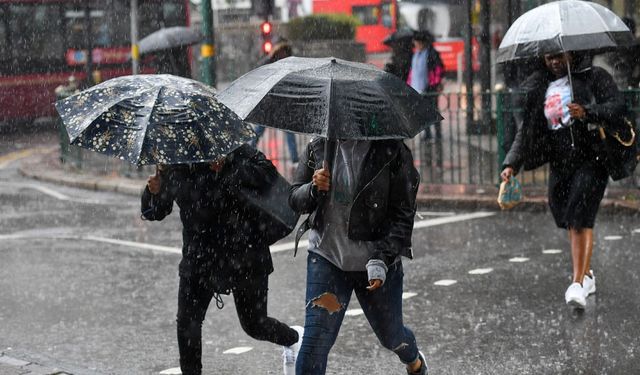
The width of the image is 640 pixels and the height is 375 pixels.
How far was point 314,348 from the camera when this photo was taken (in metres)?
4.99

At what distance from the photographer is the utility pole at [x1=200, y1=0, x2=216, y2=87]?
53.7ft

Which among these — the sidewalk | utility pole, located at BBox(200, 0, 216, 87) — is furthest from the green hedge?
the sidewalk

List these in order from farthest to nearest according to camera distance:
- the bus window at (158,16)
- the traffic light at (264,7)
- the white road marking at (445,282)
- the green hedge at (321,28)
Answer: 1. the green hedge at (321,28)
2. the bus window at (158,16)
3. the traffic light at (264,7)
4. the white road marking at (445,282)

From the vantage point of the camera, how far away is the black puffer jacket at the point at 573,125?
755cm

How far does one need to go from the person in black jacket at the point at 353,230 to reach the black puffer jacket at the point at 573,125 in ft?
8.77

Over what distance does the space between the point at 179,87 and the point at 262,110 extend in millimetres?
639

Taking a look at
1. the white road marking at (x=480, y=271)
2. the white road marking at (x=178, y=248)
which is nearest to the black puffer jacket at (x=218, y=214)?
the white road marking at (x=480, y=271)

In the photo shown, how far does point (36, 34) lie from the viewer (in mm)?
26125

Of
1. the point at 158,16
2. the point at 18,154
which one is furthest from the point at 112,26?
the point at 18,154

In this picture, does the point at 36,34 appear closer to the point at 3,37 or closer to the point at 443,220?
the point at 3,37

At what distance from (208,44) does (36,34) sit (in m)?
10.6

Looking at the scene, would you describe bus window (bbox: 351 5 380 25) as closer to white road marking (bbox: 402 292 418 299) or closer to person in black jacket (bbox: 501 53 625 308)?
white road marking (bbox: 402 292 418 299)

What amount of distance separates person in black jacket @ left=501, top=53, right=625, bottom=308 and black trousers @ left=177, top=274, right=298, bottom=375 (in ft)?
7.93

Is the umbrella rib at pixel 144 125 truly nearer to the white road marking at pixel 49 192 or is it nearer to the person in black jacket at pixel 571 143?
the person in black jacket at pixel 571 143
